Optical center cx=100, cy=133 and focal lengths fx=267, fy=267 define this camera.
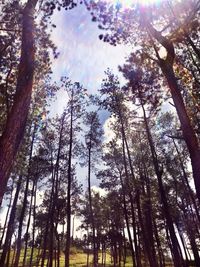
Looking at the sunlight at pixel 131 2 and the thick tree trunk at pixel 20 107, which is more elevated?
the sunlight at pixel 131 2

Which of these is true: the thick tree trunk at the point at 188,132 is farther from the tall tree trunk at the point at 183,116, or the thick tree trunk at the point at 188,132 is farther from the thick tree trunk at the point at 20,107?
the thick tree trunk at the point at 20,107

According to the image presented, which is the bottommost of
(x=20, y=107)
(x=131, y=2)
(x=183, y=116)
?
(x=20, y=107)

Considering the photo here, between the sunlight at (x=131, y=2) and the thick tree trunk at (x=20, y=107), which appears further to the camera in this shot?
the sunlight at (x=131, y=2)

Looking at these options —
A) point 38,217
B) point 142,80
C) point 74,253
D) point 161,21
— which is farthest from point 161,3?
point 74,253

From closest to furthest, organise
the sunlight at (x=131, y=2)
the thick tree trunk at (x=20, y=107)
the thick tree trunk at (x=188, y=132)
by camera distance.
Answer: the thick tree trunk at (x=20, y=107)
the thick tree trunk at (x=188, y=132)
the sunlight at (x=131, y=2)

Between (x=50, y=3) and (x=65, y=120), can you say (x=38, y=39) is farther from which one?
(x=65, y=120)

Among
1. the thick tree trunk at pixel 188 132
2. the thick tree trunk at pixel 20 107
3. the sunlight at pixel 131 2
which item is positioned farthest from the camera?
the sunlight at pixel 131 2

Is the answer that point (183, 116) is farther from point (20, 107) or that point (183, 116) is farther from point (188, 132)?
point (20, 107)

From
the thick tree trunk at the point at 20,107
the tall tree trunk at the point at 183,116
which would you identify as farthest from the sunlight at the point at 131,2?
the thick tree trunk at the point at 20,107

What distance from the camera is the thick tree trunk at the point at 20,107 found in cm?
517

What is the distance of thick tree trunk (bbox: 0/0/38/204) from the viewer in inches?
204

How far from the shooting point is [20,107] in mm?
6180

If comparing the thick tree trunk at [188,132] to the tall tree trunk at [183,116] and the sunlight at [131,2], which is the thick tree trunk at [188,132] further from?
the sunlight at [131,2]

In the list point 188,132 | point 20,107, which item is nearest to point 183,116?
point 188,132
